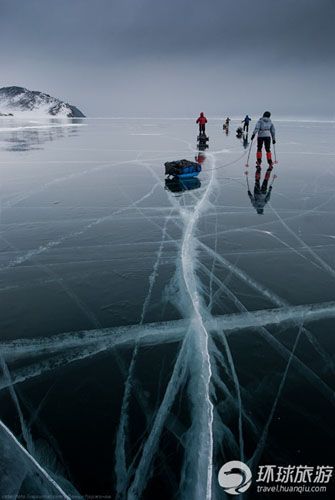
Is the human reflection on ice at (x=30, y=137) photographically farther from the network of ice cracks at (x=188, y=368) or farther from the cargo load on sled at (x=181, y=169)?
the network of ice cracks at (x=188, y=368)

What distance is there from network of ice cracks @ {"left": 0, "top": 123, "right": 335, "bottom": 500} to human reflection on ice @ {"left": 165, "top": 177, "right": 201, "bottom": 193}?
526 cm

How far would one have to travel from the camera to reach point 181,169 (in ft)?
36.8

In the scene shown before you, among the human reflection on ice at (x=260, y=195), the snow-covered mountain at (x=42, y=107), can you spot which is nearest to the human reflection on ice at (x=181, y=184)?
the human reflection on ice at (x=260, y=195)

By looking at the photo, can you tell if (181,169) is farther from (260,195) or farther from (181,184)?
(260,195)

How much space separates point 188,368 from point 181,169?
8.88 metres

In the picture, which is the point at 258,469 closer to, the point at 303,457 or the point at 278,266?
the point at 303,457

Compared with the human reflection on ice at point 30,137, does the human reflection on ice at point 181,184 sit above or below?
below

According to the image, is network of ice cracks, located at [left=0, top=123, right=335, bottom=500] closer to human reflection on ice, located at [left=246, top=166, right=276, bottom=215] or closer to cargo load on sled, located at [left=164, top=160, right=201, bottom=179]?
human reflection on ice, located at [left=246, top=166, right=276, bottom=215]

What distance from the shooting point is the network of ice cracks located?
2.30m

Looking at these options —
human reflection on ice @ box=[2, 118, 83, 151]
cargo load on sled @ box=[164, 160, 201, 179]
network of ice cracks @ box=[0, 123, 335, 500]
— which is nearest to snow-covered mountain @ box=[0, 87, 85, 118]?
human reflection on ice @ box=[2, 118, 83, 151]

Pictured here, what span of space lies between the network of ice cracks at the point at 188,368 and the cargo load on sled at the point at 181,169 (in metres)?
6.50

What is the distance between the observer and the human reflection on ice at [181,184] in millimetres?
10250

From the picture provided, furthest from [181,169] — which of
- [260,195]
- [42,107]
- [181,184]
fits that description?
[42,107]

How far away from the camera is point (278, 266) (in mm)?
5070
